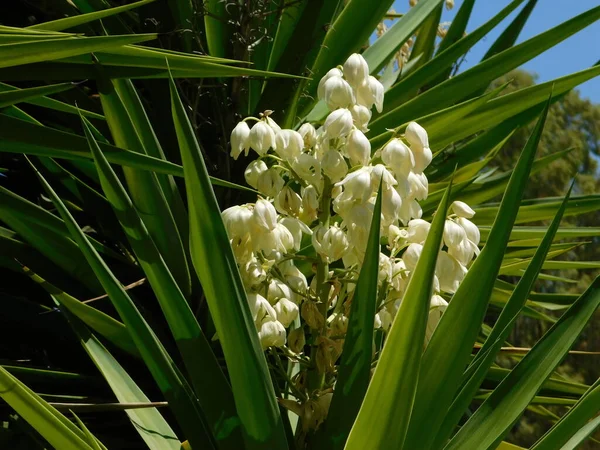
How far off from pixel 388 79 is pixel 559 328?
1161mm

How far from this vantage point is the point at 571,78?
125 centimetres

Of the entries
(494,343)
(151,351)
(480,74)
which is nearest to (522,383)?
(494,343)

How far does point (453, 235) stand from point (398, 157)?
100 millimetres

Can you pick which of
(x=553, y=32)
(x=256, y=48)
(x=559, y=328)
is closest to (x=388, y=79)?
(x=256, y=48)

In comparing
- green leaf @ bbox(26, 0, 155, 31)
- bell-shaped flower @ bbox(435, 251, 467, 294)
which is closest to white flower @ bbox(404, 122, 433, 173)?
bell-shaped flower @ bbox(435, 251, 467, 294)

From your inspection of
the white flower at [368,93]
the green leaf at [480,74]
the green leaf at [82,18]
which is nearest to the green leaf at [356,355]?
the white flower at [368,93]

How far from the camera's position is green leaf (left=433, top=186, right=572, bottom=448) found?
0.81 m

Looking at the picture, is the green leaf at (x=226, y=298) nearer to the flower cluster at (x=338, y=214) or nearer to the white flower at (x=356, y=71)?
the flower cluster at (x=338, y=214)

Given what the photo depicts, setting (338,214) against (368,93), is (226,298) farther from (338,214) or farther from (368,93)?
(368,93)

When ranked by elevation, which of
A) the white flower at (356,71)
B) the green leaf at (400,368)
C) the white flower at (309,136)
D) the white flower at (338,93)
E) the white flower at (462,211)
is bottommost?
the green leaf at (400,368)

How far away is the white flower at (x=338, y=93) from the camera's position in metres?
0.89

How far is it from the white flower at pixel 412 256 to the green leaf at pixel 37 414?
0.36m

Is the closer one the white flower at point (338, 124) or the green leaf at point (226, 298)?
the green leaf at point (226, 298)

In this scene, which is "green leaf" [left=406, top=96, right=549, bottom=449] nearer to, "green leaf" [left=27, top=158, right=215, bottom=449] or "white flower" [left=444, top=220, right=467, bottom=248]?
"white flower" [left=444, top=220, right=467, bottom=248]
